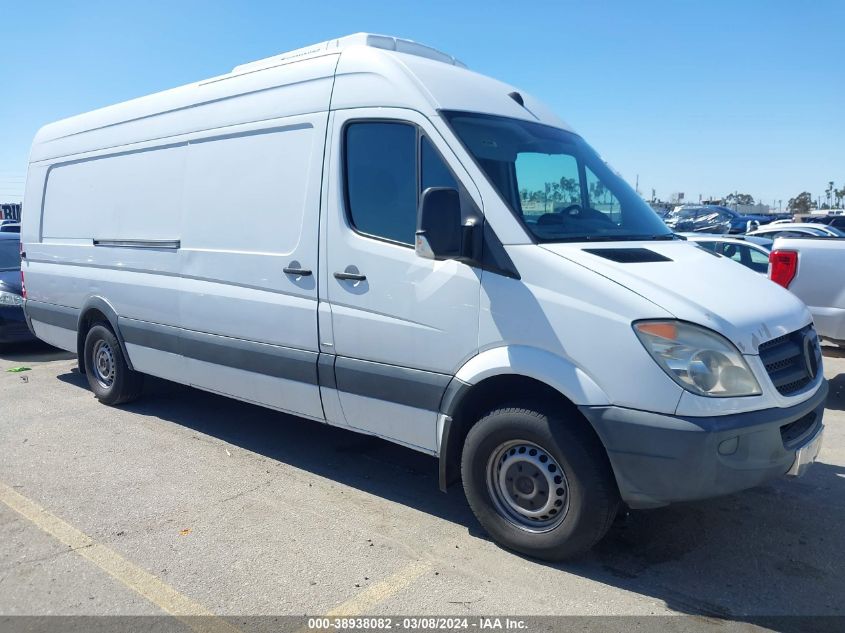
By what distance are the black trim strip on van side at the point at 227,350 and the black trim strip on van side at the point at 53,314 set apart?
981 millimetres

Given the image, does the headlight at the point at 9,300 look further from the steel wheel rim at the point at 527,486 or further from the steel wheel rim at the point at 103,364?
the steel wheel rim at the point at 527,486

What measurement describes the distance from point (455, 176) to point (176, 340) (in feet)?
9.93

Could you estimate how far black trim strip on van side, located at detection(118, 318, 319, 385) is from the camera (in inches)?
192

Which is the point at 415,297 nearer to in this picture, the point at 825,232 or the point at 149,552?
the point at 149,552

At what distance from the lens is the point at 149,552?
399 cm

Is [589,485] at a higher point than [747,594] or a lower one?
higher

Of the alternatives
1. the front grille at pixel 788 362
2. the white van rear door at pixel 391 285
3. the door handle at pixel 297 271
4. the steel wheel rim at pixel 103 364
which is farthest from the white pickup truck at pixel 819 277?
the steel wheel rim at pixel 103 364

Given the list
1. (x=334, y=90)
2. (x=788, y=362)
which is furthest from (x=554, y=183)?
(x=788, y=362)

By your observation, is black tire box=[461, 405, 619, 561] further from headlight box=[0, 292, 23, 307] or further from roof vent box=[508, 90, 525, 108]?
headlight box=[0, 292, 23, 307]

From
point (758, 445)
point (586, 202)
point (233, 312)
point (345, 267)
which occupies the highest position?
point (586, 202)

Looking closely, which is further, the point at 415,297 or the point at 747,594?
the point at 415,297

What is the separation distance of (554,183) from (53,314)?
18.5 feet

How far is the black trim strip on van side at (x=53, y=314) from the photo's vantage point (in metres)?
7.21

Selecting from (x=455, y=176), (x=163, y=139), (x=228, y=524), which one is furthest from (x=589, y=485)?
(x=163, y=139)
